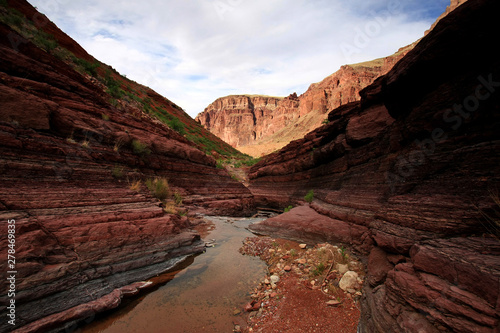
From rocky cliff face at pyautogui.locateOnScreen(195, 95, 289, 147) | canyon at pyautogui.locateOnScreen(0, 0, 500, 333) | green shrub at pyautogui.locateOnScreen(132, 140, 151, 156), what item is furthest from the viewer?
rocky cliff face at pyautogui.locateOnScreen(195, 95, 289, 147)

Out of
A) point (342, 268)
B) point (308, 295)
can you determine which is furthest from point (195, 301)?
→ point (342, 268)

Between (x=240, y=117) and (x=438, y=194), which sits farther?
(x=240, y=117)

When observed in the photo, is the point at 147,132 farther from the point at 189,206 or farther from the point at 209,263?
the point at 209,263

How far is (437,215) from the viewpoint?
3.54 metres

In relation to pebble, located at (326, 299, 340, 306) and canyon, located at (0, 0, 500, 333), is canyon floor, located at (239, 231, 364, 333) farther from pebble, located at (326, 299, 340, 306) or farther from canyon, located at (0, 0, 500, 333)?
canyon, located at (0, 0, 500, 333)

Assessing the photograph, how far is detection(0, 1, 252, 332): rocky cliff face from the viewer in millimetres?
3830

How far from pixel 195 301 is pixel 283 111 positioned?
126116 mm

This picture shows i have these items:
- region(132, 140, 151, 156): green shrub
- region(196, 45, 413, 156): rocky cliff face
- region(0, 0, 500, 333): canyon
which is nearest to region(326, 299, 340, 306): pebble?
region(0, 0, 500, 333): canyon

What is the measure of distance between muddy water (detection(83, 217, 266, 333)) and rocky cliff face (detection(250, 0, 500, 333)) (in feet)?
9.05

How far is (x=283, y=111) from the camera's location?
12294 cm

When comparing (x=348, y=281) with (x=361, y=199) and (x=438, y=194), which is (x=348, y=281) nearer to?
(x=438, y=194)

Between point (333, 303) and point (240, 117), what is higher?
point (240, 117)

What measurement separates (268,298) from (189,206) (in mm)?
10159

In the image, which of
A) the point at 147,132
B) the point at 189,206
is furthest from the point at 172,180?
the point at 147,132
